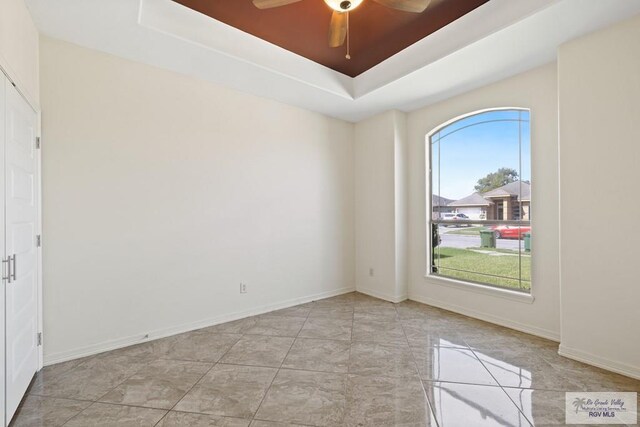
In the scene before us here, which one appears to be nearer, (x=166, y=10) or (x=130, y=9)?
(x=130, y=9)

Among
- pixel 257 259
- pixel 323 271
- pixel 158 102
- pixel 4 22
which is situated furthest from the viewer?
pixel 323 271

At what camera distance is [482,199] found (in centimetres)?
369

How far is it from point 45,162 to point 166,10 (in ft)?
5.48

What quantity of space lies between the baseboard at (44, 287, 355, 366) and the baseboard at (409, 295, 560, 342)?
1.62 meters

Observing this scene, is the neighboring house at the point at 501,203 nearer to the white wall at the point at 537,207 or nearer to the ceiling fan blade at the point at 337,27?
the white wall at the point at 537,207

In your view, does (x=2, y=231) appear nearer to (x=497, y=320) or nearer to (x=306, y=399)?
(x=306, y=399)

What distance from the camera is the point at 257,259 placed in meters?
3.81

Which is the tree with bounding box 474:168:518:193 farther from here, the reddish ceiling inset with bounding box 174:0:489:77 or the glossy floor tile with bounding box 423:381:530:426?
the glossy floor tile with bounding box 423:381:530:426

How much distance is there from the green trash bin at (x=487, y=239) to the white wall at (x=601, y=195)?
0.95 metres

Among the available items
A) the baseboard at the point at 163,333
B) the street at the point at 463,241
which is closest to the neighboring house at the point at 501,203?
the street at the point at 463,241

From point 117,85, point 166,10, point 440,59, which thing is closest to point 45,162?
point 117,85

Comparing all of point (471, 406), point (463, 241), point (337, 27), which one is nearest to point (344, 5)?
point (337, 27)

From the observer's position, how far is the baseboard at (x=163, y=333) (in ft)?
8.43

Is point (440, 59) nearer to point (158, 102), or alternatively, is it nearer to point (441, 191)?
point (441, 191)
